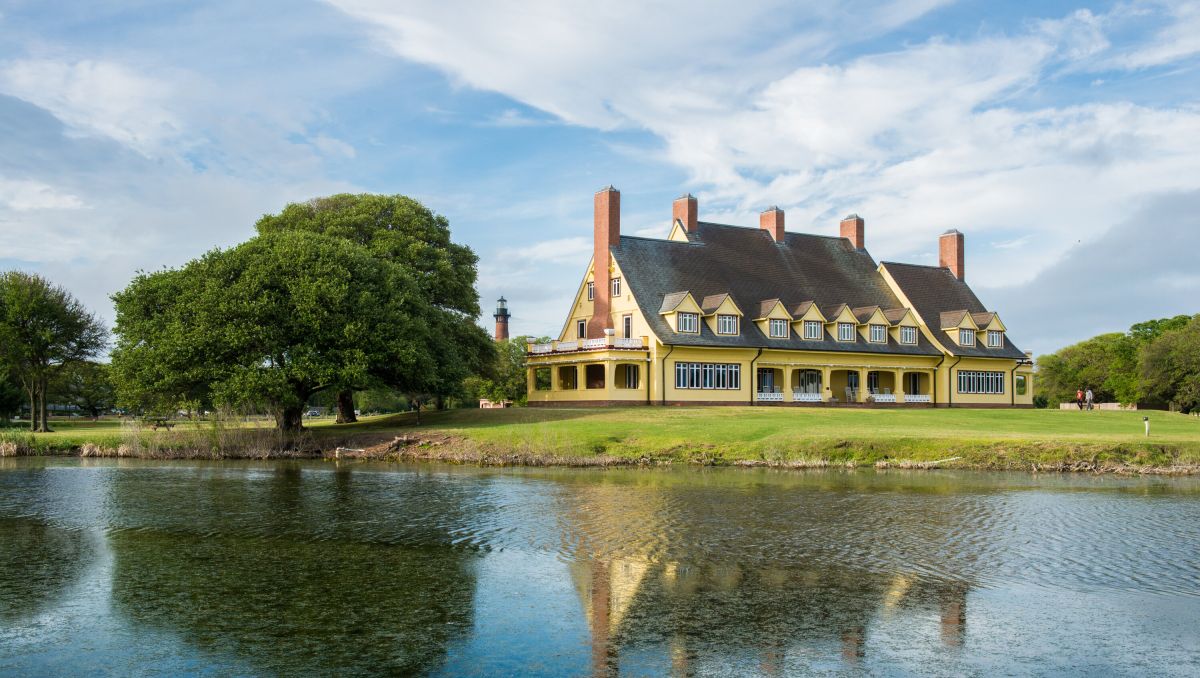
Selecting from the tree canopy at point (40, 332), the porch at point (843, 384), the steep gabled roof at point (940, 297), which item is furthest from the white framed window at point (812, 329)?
the tree canopy at point (40, 332)

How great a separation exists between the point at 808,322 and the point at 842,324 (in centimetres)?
247

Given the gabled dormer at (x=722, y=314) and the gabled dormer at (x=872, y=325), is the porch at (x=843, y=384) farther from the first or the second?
the gabled dormer at (x=722, y=314)

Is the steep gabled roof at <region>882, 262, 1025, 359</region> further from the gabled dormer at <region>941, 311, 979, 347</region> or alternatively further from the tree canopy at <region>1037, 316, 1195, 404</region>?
the tree canopy at <region>1037, 316, 1195, 404</region>

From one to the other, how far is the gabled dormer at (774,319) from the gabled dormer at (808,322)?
70cm

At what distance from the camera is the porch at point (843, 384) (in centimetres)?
5241

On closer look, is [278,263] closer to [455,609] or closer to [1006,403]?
[455,609]

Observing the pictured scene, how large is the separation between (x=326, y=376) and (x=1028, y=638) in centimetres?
3070

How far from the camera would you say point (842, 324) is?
5384cm

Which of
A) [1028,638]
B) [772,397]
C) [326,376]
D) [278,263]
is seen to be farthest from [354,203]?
[1028,638]

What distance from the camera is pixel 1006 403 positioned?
194 feet

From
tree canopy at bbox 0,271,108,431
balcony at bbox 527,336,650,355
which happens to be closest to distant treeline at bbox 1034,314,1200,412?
balcony at bbox 527,336,650,355

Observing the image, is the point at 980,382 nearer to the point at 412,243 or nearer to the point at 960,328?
the point at 960,328

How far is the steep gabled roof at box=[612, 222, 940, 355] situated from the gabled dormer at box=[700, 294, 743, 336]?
1.11ft

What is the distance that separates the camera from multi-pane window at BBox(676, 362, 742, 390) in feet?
162
